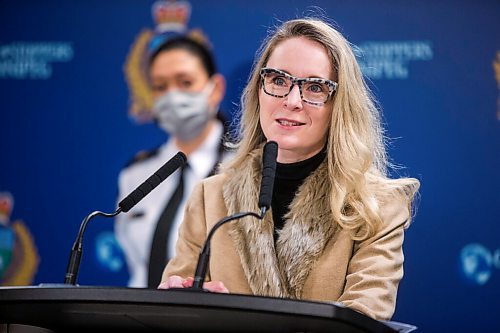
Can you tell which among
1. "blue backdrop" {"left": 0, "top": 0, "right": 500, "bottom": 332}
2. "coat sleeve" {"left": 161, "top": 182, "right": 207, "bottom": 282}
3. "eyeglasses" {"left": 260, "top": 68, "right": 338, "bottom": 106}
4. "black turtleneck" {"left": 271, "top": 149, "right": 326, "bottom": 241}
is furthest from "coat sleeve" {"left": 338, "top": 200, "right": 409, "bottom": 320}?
"blue backdrop" {"left": 0, "top": 0, "right": 500, "bottom": 332}

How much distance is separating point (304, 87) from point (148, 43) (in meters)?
1.73

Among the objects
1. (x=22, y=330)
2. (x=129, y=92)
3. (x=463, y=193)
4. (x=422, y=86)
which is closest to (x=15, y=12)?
(x=129, y=92)

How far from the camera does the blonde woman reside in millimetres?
2488

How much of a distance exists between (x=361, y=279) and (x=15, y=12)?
2.64 meters

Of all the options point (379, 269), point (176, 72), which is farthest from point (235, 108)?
point (379, 269)

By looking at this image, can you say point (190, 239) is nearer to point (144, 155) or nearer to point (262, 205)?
point (262, 205)

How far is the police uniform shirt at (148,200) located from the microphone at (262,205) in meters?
1.93

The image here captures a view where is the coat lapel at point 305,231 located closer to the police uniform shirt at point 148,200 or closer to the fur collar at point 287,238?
the fur collar at point 287,238

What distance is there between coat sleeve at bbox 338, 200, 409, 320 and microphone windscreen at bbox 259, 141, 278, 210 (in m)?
0.41

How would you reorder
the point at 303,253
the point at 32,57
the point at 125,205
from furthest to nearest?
the point at 32,57
the point at 303,253
the point at 125,205

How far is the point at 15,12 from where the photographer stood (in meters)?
4.37

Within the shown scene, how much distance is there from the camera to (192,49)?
4.14 m

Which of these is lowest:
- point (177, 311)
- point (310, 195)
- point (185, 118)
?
point (177, 311)

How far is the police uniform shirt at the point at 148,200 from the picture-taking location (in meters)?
4.03
